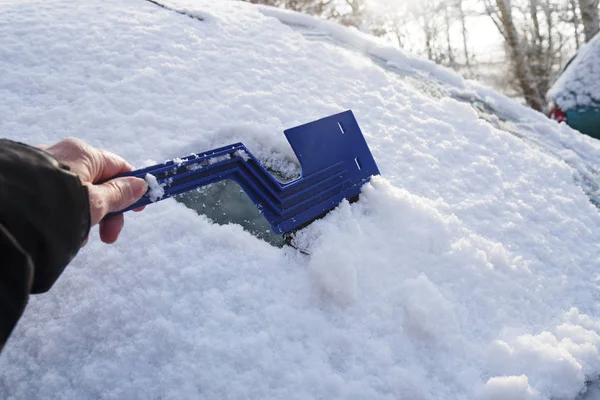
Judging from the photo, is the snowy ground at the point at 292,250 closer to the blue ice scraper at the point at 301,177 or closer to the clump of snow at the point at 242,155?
the blue ice scraper at the point at 301,177

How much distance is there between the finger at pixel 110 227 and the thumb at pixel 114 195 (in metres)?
0.05

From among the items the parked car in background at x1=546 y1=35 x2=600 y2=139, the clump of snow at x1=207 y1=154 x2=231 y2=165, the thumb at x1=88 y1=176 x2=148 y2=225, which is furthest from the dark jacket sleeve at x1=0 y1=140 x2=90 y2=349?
the parked car in background at x1=546 y1=35 x2=600 y2=139

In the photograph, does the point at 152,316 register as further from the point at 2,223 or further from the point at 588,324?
the point at 588,324

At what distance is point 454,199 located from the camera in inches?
63.0

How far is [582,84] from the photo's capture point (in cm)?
467

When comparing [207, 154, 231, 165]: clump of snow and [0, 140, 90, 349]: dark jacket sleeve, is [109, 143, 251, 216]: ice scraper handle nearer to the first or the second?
[207, 154, 231, 165]: clump of snow

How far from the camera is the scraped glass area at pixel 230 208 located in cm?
129

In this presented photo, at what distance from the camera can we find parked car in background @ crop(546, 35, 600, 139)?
452 cm

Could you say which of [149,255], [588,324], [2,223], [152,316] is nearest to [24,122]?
[149,255]

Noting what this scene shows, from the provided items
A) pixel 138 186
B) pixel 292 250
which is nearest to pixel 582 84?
pixel 292 250

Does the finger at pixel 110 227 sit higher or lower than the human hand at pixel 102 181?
lower

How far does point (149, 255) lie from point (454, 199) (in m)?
1.04

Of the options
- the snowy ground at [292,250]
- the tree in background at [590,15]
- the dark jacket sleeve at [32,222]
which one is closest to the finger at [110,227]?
the snowy ground at [292,250]

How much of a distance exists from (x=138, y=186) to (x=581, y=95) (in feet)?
16.2
